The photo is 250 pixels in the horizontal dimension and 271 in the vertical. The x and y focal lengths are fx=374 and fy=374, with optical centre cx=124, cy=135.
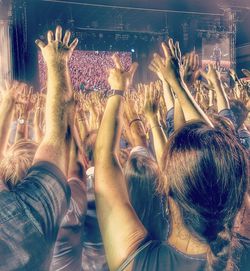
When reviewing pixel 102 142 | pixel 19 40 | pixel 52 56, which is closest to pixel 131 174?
pixel 102 142

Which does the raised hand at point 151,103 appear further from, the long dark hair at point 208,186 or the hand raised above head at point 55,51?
the long dark hair at point 208,186

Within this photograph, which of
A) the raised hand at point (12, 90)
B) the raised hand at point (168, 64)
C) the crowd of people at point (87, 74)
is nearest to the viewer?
the raised hand at point (12, 90)

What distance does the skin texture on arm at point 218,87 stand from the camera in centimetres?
239

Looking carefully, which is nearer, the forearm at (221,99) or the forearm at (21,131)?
the forearm at (21,131)

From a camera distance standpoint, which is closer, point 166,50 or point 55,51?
point 55,51

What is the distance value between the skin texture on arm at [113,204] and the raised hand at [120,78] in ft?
0.79

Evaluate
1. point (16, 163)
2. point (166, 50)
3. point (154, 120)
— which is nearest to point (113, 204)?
point (16, 163)

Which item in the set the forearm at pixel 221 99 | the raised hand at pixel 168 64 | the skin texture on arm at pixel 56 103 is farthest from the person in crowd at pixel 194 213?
the forearm at pixel 221 99

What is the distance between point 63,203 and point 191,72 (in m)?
1.18

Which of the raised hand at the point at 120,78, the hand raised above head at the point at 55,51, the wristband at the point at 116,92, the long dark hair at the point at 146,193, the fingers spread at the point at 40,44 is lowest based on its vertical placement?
the long dark hair at the point at 146,193

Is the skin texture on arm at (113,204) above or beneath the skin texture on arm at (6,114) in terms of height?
beneath

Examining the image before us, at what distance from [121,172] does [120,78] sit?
2.01ft

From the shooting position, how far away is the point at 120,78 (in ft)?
6.16

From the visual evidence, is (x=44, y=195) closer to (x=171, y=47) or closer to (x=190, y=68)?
(x=171, y=47)
